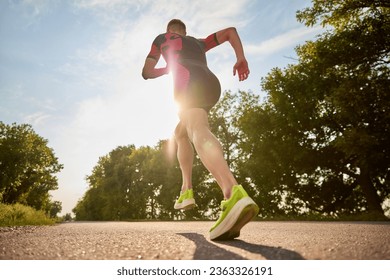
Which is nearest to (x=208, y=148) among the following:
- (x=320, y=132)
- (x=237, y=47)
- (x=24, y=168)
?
(x=237, y=47)

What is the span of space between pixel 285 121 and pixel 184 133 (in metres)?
14.5

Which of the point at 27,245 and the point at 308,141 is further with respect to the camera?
the point at 308,141

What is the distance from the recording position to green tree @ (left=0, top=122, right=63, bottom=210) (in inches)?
1019

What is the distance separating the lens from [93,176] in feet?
157

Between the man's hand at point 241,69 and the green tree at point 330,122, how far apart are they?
363 inches

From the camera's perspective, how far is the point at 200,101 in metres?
2.46

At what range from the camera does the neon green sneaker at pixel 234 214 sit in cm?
188

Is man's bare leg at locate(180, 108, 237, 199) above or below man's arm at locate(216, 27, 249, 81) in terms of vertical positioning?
below

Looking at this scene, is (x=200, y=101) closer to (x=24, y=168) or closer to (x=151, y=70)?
(x=151, y=70)

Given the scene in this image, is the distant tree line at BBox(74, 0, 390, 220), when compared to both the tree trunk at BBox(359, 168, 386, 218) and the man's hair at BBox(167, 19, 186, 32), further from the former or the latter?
the man's hair at BBox(167, 19, 186, 32)

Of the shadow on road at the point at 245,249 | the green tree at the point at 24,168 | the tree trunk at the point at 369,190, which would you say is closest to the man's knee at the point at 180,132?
the shadow on road at the point at 245,249

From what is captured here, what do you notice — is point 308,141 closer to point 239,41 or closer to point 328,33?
point 328,33

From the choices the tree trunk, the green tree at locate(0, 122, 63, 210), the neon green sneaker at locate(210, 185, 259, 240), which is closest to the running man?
the neon green sneaker at locate(210, 185, 259, 240)
